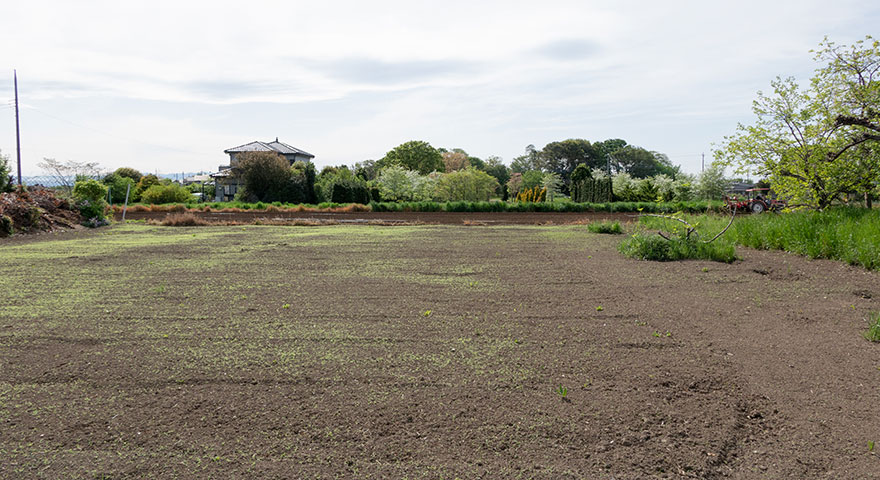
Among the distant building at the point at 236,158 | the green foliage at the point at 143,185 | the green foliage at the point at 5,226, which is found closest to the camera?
the green foliage at the point at 5,226

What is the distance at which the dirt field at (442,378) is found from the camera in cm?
268

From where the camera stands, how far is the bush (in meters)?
9.28

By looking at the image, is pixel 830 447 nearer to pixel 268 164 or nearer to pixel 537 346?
pixel 537 346

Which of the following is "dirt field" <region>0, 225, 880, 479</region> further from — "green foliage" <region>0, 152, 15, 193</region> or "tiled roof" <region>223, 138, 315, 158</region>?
"tiled roof" <region>223, 138, 315, 158</region>

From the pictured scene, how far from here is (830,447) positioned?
279 centimetres

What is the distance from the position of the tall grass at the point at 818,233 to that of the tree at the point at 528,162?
236 feet

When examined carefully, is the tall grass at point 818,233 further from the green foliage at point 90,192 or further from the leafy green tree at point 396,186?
the leafy green tree at point 396,186

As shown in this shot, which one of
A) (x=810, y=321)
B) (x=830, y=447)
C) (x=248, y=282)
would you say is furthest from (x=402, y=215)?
(x=830, y=447)

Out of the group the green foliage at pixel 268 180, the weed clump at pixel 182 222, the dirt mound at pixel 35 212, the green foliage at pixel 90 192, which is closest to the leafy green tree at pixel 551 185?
the green foliage at pixel 268 180

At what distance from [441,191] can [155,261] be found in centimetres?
2736

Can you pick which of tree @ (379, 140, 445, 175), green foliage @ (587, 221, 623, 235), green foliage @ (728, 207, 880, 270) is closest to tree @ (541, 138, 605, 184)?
tree @ (379, 140, 445, 175)

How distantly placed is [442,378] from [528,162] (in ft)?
278

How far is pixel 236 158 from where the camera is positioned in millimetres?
41938

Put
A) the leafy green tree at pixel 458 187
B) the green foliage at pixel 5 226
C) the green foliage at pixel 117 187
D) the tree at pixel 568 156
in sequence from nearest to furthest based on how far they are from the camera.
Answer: the green foliage at pixel 5 226
the green foliage at pixel 117 187
the leafy green tree at pixel 458 187
the tree at pixel 568 156
